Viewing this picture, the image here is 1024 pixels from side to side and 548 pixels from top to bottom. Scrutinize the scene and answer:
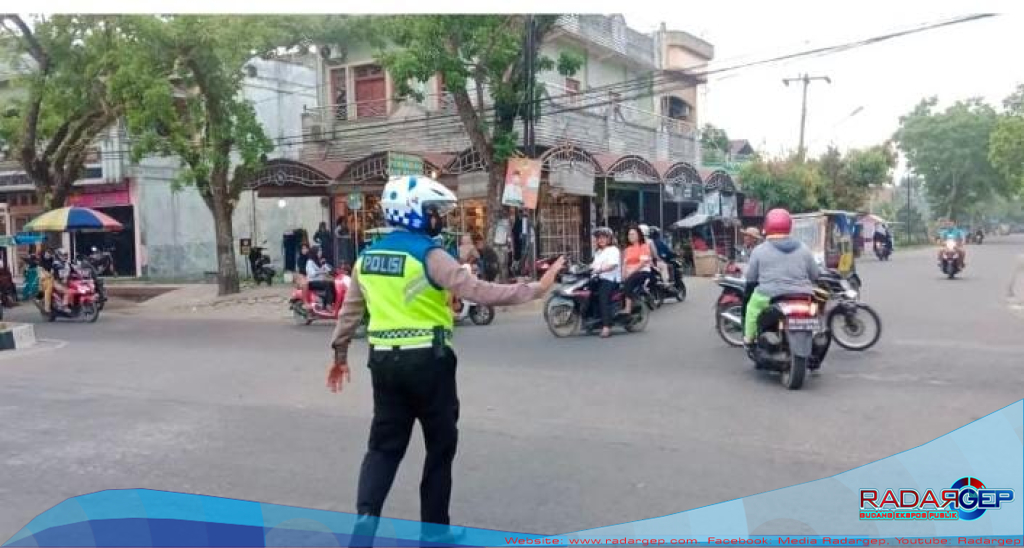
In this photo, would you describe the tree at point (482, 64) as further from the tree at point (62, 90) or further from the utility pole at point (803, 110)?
the utility pole at point (803, 110)

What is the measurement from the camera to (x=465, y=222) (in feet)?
68.2

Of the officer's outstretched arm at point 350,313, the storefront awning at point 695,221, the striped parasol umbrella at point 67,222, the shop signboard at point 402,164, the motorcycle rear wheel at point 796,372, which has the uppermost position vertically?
the shop signboard at point 402,164

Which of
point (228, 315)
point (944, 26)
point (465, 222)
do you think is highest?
point (944, 26)

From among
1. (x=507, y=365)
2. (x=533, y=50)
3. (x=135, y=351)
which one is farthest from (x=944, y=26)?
(x=135, y=351)

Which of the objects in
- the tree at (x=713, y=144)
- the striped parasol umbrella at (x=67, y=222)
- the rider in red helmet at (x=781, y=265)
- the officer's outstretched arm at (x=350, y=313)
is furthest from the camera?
the tree at (x=713, y=144)

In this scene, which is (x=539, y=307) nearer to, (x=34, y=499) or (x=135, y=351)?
(x=135, y=351)

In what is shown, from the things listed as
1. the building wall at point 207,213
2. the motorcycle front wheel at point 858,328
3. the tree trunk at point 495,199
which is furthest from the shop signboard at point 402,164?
the building wall at point 207,213

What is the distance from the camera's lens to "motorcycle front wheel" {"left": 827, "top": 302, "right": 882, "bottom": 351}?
29.0 feet

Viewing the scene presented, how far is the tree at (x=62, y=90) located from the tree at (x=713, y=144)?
20193 millimetres

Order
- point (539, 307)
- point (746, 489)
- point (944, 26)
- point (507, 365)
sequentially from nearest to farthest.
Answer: point (746, 489) → point (507, 365) → point (944, 26) → point (539, 307)

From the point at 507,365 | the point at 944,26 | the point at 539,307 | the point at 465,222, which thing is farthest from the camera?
the point at 465,222

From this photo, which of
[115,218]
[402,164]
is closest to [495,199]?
[402,164]

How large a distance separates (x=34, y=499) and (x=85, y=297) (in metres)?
11.8

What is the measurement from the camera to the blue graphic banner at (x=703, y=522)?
349cm
